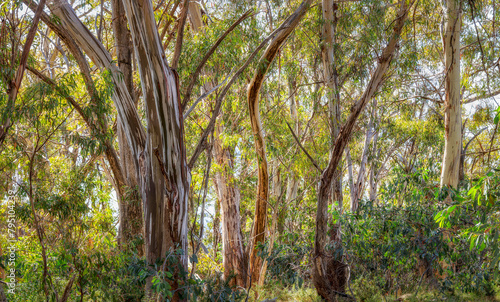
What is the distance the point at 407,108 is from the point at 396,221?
14.6 ft

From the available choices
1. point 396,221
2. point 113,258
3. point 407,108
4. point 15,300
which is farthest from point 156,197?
point 407,108

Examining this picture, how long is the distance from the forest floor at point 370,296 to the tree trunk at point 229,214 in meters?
1.25

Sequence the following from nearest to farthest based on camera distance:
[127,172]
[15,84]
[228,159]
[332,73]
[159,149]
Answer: [15,84] → [159,149] → [127,172] → [332,73] → [228,159]

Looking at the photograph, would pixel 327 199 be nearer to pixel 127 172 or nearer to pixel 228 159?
pixel 127 172

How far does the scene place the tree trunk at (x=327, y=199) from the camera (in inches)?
166

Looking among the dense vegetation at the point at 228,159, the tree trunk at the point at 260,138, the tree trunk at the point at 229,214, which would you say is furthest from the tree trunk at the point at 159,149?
the tree trunk at the point at 229,214

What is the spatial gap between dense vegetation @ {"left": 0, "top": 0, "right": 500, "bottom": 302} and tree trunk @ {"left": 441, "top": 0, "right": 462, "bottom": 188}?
1.2 inches

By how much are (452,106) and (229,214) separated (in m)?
4.37

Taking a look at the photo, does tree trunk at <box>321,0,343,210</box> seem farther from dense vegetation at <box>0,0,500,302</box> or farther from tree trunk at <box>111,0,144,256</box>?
tree trunk at <box>111,0,144,256</box>

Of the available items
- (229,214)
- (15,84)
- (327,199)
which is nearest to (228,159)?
(229,214)

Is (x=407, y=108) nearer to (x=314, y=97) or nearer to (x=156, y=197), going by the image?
(x=314, y=97)

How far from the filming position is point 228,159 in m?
8.19

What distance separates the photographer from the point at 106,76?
4.21 metres

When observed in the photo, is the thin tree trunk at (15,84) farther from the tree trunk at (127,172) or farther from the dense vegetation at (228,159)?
the tree trunk at (127,172)
